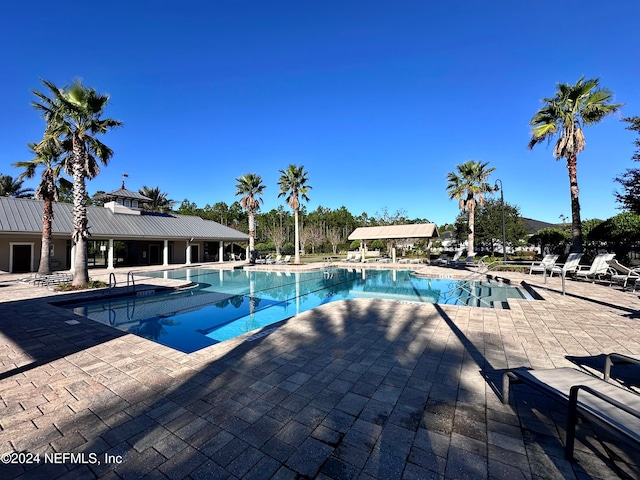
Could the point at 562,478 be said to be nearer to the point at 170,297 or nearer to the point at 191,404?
the point at 191,404

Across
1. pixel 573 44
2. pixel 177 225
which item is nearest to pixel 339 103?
pixel 573 44

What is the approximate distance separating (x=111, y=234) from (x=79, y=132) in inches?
444

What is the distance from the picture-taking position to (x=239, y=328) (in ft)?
24.7

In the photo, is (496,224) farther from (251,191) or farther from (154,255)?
(154,255)

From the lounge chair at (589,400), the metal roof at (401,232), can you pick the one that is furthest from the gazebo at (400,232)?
the lounge chair at (589,400)

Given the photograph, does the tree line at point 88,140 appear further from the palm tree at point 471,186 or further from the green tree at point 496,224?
the green tree at point 496,224

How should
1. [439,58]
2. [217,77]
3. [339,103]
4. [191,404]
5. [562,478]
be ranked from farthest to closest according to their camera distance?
[339,103] → [217,77] → [439,58] → [191,404] → [562,478]

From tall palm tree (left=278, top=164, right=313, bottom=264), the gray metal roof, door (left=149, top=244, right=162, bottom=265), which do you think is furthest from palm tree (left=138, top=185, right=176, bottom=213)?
tall palm tree (left=278, top=164, right=313, bottom=264)

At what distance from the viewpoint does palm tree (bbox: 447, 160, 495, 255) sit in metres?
23.5

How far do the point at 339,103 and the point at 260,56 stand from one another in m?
5.93

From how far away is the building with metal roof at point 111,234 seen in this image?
17.8 metres

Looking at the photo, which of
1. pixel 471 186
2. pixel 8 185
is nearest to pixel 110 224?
pixel 8 185

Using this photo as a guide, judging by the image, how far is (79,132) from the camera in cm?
1095

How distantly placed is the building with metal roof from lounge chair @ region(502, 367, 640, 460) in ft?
75.3
